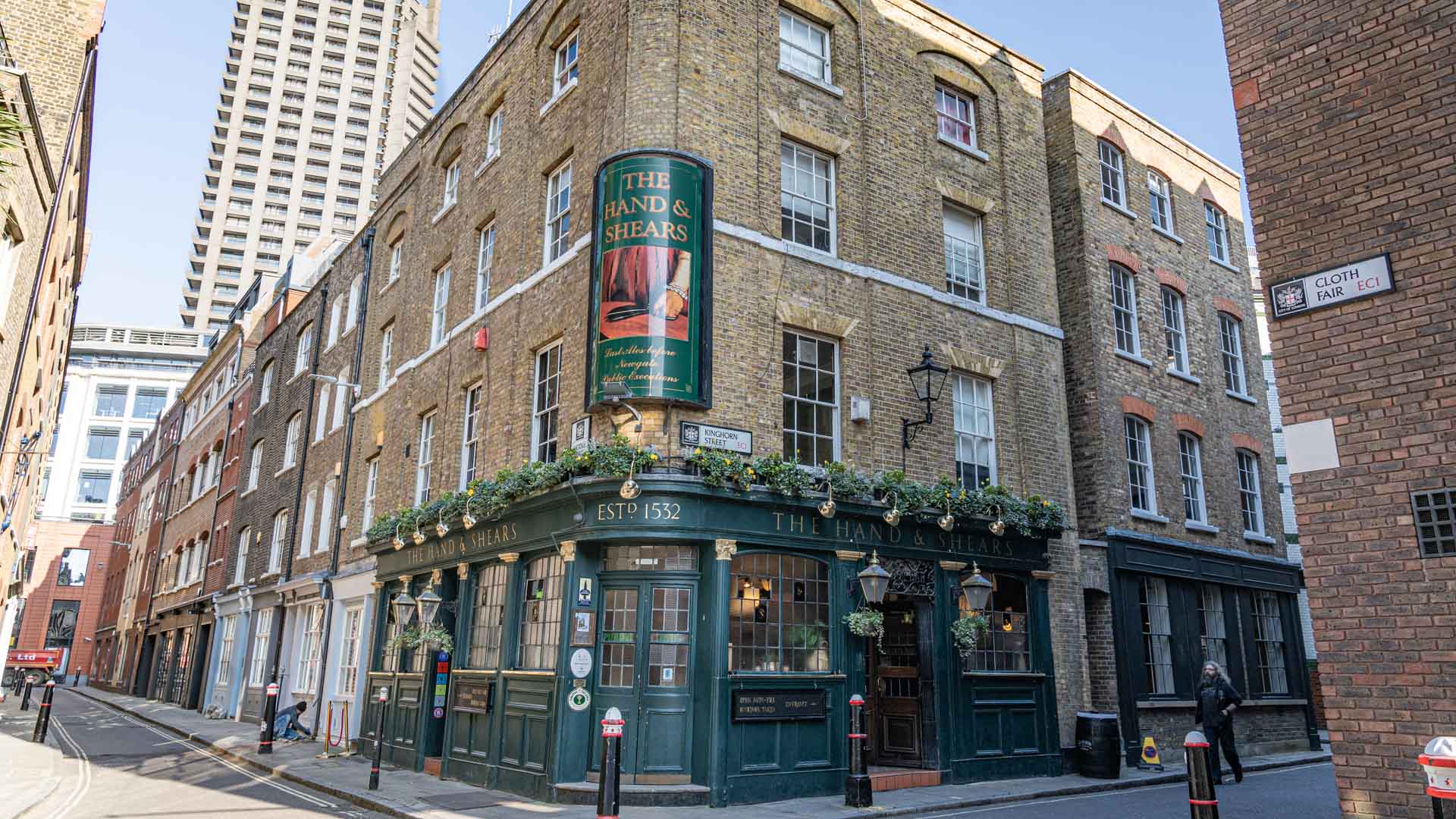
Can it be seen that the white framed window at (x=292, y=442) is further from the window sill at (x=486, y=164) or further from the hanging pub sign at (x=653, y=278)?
the hanging pub sign at (x=653, y=278)

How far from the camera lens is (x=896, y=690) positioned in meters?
13.4

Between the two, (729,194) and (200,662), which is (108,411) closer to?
(200,662)

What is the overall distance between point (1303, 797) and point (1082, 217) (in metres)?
10.7

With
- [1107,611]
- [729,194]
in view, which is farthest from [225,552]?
[1107,611]

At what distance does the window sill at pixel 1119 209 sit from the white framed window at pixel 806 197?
23.8ft

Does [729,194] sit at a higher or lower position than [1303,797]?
higher

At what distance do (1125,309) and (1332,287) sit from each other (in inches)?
438

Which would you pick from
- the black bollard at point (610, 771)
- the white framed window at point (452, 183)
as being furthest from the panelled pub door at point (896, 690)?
the white framed window at point (452, 183)

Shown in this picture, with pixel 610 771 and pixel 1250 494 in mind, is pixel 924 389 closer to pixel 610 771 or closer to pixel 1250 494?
pixel 610 771

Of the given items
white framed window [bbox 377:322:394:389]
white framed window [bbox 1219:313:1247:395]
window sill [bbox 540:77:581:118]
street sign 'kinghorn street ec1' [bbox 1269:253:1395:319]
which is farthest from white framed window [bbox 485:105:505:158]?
white framed window [bbox 1219:313:1247:395]

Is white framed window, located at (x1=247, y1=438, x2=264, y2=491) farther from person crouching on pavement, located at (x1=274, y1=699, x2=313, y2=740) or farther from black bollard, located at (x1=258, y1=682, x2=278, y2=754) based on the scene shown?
black bollard, located at (x1=258, y1=682, x2=278, y2=754)

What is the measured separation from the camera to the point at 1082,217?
57.7 ft

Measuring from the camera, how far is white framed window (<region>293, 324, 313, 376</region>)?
26.2 metres

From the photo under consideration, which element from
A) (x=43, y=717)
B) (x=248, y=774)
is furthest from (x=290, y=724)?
(x=248, y=774)
